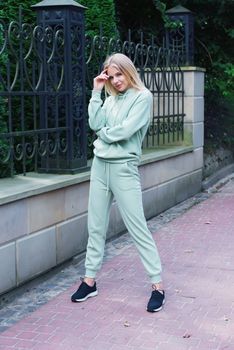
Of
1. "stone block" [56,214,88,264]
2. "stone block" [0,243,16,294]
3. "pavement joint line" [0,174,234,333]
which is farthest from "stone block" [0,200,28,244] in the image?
"stone block" [56,214,88,264]

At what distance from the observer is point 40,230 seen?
16.8ft

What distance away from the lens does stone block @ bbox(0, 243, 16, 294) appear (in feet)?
15.0

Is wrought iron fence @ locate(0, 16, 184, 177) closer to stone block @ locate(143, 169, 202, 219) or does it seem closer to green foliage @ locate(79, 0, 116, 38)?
green foliage @ locate(79, 0, 116, 38)

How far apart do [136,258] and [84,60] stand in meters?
1.98

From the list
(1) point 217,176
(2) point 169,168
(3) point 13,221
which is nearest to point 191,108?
(2) point 169,168

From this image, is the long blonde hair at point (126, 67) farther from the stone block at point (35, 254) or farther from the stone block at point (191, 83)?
the stone block at point (191, 83)

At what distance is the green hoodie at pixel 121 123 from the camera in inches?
169

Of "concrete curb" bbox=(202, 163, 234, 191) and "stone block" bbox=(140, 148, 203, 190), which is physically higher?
"stone block" bbox=(140, 148, 203, 190)

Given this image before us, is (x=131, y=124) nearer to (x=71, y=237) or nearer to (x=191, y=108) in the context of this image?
(x=71, y=237)

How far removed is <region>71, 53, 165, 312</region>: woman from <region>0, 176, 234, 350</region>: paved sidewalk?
0.27 metres

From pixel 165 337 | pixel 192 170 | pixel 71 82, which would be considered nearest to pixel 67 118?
pixel 71 82

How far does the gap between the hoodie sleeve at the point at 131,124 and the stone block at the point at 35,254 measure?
1161 millimetres

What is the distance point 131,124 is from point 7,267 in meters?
1.45

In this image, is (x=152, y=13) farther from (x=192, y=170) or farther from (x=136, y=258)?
(x=136, y=258)
